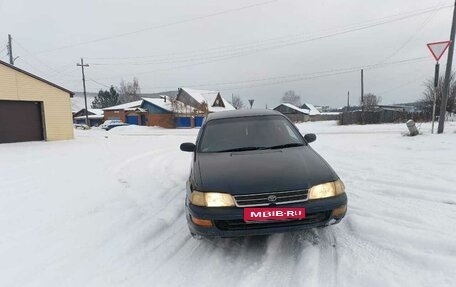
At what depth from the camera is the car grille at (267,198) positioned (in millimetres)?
2938

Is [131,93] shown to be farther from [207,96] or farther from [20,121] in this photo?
[20,121]

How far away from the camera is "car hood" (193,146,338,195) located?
303 cm

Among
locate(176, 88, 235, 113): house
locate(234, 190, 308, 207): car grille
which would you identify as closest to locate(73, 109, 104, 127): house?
locate(176, 88, 235, 113): house

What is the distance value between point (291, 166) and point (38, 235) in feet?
10.2

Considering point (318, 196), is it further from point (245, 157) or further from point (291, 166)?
point (245, 157)

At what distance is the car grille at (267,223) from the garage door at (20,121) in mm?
17369

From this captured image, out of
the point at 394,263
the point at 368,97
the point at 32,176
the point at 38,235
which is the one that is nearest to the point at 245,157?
the point at 394,263

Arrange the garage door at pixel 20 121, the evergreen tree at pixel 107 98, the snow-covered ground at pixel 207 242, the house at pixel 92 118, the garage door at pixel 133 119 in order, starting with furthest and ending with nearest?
the evergreen tree at pixel 107 98, the house at pixel 92 118, the garage door at pixel 133 119, the garage door at pixel 20 121, the snow-covered ground at pixel 207 242

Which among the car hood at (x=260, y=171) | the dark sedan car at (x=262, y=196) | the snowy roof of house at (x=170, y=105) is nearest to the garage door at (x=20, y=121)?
the car hood at (x=260, y=171)

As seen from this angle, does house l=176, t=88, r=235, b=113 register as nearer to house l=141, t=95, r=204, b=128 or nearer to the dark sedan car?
house l=141, t=95, r=204, b=128

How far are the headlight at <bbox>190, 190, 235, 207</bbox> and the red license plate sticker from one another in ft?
0.60

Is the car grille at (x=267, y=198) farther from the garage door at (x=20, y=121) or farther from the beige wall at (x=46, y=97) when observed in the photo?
the garage door at (x=20, y=121)

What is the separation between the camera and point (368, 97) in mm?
51125

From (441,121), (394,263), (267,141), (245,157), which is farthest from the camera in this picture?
(441,121)
